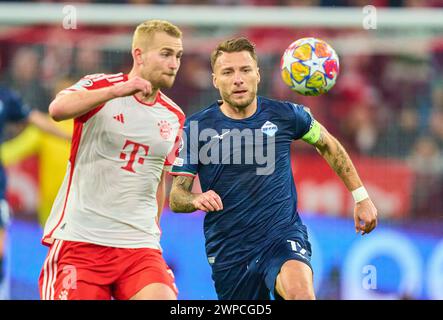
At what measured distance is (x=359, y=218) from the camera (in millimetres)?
6836

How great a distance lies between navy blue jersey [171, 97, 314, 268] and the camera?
22.6 ft

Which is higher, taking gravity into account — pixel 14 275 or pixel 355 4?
pixel 355 4

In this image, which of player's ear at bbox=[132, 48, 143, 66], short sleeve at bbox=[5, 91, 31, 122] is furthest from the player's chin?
short sleeve at bbox=[5, 91, 31, 122]

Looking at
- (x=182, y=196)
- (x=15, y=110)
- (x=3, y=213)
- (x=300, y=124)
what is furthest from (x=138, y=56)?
(x=3, y=213)

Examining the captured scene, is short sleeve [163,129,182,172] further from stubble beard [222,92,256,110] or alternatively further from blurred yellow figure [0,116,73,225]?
blurred yellow figure [0,116,73,225]

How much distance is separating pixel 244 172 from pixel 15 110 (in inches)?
134

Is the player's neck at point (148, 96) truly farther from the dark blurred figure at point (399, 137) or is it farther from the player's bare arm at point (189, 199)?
the dark blurred figure at point (399, 137)

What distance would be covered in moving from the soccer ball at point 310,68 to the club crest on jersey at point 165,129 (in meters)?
1.18

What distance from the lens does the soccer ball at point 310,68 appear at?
7.16 meters

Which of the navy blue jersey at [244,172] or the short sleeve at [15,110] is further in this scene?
the short sleeve at [15,110]

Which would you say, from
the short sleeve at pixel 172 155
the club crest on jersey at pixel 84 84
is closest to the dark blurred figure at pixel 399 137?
the short sleeve at pixel 172 155

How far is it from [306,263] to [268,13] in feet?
17.9

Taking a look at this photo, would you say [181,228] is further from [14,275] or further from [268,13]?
[268,13]
